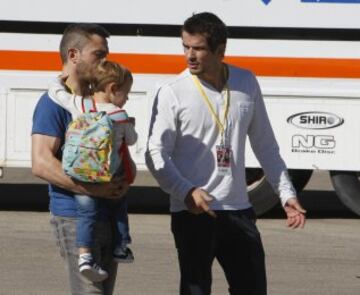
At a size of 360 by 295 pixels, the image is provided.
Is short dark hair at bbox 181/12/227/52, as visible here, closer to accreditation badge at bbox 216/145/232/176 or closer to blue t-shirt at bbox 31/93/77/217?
accreditation badge at bbox 216/145/232/176

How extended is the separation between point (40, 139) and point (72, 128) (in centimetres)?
19

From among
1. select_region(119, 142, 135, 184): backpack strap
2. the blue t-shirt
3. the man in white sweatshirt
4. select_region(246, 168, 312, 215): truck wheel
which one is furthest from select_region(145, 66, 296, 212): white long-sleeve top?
select_region(246, 168, 312, 215): truck wheel

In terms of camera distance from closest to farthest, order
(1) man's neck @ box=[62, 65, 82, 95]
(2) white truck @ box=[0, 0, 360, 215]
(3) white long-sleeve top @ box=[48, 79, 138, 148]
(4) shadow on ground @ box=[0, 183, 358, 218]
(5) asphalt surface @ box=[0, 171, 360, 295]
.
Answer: (3) white long-sleeve top @ box=[48, 79, 138, 148] → (1) man's neck @ box=[62, 65, 82, 95] → (5) asphalt surface @ box=[0, 171, 360, 295] → (2) white truck @ box=[0, 0, 360, 215] → (4) shadow on ground @ box=[0, 183, 358, 218]

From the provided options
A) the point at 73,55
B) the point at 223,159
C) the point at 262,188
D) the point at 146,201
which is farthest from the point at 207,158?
the point at 146,201

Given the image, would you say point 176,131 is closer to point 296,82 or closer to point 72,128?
point 72,128

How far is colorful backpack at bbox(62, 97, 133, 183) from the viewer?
5141mm

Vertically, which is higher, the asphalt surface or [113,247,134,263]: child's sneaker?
[113,247,134,263]: child's sneaker

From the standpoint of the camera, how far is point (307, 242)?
10.4m

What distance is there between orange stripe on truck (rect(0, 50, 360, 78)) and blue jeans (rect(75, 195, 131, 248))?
5.88 meters

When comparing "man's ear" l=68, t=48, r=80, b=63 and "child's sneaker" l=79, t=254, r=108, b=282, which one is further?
"man's ear" l=68, t=48, r=80, b=63

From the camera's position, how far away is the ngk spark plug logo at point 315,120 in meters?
11.1

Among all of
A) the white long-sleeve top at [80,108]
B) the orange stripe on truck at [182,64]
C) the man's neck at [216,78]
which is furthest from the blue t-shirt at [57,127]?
the orange stripe on truck at [182,64]

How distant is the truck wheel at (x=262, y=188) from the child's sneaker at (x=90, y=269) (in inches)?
238

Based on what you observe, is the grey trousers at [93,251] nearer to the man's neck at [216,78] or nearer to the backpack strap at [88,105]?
the backpack strap at [88,105]
